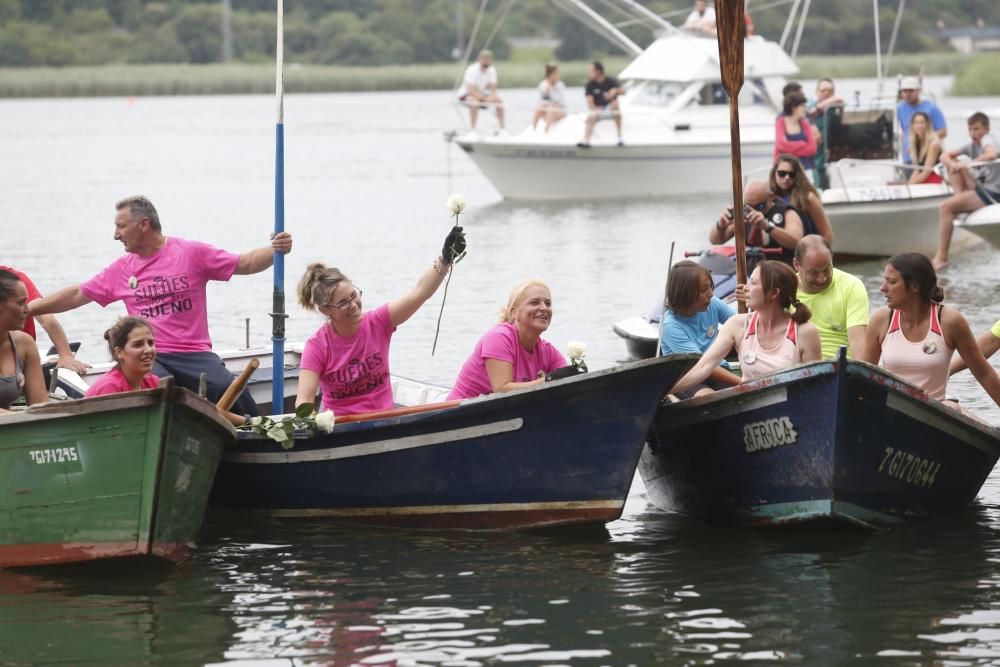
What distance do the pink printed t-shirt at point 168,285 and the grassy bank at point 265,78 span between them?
58.1 m

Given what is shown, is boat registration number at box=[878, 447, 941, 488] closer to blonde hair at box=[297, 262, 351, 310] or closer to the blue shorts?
blonde hair at box=[297, 262, 351, 310]

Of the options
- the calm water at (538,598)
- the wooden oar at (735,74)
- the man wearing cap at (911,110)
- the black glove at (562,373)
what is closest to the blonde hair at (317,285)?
the black glove at (562,373)

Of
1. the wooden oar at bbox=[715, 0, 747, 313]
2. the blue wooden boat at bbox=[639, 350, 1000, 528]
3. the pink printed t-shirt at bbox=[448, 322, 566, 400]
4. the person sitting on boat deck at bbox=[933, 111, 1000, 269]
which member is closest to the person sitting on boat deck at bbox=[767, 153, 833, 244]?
the wooden oar at bbox=[715, 0, 747, 313]

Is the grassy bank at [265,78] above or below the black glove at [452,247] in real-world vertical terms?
above

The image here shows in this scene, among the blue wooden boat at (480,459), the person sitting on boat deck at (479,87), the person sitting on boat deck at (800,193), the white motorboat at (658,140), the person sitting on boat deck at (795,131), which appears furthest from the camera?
the person sitting on boat deck at (479,87)

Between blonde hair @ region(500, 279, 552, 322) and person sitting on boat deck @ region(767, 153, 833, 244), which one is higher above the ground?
person sitting on boat deck @ region(767, 153, 833, 244)

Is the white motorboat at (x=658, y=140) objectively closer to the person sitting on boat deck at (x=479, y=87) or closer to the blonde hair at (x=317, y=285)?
the person sitting on boat deck at (x=479, y=87)

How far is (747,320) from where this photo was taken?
9.49 metres

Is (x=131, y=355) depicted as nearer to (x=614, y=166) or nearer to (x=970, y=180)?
(x=970, y=180)

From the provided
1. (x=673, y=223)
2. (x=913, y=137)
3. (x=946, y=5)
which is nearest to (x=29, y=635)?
(x=913, y=137)

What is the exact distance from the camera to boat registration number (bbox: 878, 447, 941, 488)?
9172 millimetres

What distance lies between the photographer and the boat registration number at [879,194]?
20.7m

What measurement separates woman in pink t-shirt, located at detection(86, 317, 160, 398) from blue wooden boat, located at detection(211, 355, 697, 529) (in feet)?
2.62

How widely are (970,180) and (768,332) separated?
11.9 meters
